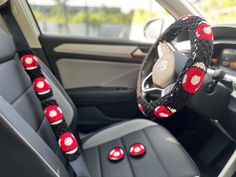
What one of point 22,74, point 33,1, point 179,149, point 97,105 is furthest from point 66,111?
point 33,1

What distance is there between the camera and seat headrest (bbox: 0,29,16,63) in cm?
96

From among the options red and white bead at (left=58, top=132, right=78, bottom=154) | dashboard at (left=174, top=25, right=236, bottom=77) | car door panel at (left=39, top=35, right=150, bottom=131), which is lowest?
car door panel at (left=39, top=35, right=150, bottom=131)

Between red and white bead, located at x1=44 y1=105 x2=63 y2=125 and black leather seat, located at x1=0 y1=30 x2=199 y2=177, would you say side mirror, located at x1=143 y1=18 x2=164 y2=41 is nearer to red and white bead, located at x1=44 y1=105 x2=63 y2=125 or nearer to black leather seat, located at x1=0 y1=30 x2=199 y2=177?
black leather seat, located at x1=0 y1=30 x2=199 y2=177

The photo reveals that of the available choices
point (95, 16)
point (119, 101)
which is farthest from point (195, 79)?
point (95, 16)

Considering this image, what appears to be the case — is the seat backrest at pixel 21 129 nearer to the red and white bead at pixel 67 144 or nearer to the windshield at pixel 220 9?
the red and white bead at pixel 67 144

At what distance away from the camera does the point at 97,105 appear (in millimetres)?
1799

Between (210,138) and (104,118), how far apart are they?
66cm

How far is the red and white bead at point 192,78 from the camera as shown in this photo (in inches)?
28.6

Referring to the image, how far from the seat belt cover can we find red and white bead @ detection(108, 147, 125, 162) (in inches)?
7.4

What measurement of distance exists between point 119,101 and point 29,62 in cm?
84

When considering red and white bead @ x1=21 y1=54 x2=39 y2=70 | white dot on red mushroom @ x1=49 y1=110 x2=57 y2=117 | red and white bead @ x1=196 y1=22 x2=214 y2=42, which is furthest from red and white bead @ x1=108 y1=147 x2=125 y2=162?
red and white bead @ x1=196 y1=22 x2=214 y2=42

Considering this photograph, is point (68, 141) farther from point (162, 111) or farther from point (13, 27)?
point (13, 27)

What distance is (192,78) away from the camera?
0.73 metres

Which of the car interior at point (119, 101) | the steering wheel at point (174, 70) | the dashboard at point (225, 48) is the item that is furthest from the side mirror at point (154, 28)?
the steering wheel at point (174, 70)
